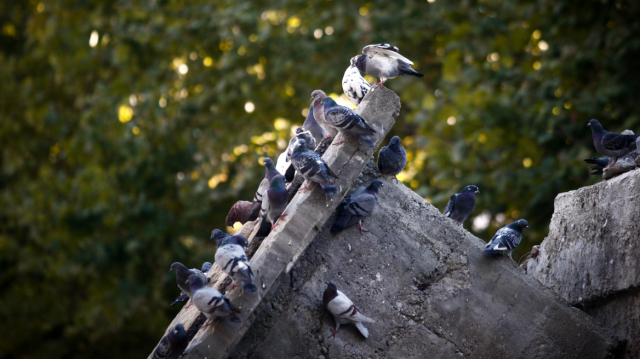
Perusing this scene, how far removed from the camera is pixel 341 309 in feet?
9.66

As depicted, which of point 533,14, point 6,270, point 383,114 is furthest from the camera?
point 6,270

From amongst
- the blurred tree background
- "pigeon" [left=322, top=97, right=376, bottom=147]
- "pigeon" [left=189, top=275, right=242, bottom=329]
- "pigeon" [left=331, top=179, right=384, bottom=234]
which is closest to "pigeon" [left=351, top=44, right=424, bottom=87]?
"pigeon" [left=322, top=97, right=376, bottom=147]

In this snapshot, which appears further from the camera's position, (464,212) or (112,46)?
(112,46)

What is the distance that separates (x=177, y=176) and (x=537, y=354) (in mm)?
7466

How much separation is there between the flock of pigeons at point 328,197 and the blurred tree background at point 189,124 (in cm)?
269

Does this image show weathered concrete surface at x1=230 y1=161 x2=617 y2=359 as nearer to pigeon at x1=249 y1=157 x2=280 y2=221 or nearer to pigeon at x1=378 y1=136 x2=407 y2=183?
pigeon at x1=378 y1=136 x2=407 y2=183

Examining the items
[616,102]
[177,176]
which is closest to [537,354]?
[616,102]

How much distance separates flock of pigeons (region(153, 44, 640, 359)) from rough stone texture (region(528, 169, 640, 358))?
13.5 inches

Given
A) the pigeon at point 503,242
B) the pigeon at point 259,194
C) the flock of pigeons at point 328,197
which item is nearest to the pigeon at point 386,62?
the flock of pigeons at point 328,197

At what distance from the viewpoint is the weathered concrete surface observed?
3.05 m

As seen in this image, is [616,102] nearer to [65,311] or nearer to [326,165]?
[326,165]

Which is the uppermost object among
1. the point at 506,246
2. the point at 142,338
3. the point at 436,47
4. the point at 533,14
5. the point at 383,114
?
the point at 383,114

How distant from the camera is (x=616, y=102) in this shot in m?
6.03

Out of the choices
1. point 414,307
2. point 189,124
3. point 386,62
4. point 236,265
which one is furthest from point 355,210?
point 189,124
